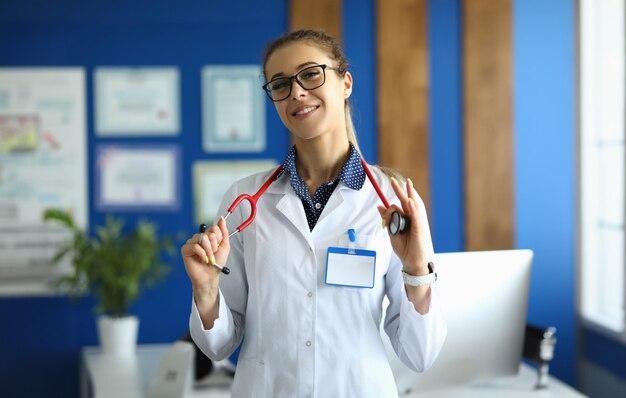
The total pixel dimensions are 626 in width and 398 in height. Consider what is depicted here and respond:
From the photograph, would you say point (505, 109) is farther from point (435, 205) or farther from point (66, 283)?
point (66, 283)

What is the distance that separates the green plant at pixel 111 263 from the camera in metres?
3.69

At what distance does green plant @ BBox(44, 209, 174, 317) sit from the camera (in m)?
3.69

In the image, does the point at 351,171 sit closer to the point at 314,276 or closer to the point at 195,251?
the point at 314,276

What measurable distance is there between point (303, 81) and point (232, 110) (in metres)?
2.45

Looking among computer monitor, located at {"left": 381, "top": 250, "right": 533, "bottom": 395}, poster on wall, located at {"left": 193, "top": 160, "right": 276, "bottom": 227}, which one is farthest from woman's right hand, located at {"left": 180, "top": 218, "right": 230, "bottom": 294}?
poster on wall, located at {"left": 193, "top": 160, "right": 276, "bottom": 227}

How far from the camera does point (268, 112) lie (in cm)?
412

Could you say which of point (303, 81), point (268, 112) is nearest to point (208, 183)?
point (268, 112)

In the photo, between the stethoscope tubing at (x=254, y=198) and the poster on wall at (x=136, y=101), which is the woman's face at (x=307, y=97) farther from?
the poster on wall at (x=136, y=101)

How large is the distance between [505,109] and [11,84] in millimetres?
2522

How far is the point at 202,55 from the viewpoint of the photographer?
408cm

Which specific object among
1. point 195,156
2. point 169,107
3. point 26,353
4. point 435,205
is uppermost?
point 169,107

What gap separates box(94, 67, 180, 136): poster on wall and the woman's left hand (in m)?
2.65

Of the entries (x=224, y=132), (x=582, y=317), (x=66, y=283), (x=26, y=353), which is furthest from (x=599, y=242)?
(x=26, y=353)

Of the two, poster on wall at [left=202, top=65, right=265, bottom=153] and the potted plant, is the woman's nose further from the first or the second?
poster on wall at [left=202, top=65, right=265, bottom=153]
